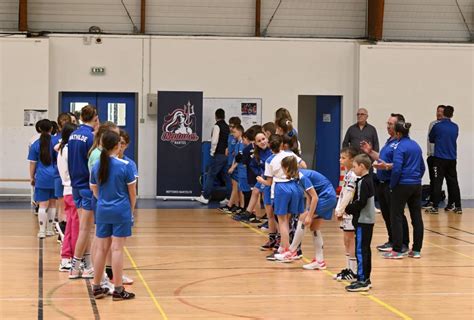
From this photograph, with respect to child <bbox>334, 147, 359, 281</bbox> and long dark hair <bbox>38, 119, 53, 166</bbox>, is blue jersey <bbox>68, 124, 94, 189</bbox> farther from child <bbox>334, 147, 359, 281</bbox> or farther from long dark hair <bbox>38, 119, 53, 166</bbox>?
long dark hair <bbox>38, 119, 53, 166</bbox>

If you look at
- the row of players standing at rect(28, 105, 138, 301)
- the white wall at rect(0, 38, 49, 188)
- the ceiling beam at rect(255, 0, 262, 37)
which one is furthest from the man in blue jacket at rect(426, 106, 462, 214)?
the row of players standing at rect(28, 105, 138, 301)

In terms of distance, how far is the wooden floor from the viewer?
8.31m

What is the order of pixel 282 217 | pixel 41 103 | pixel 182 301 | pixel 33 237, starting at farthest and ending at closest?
pixel 41 103 → pixel 33 237 → pixel 282 217 → pixel 182 301

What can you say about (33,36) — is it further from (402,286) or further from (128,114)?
(402,286)

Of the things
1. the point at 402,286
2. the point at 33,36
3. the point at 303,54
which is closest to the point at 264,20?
the point at 303,54

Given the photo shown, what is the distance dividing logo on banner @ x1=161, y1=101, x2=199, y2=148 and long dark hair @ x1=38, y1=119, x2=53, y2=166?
23.2 feet

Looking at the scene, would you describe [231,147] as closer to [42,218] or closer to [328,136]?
[328,136]

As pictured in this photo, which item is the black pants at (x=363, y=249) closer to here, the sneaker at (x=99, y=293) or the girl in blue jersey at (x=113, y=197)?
the girl in blue jersey at (x=113, y=197)

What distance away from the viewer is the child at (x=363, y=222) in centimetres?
928

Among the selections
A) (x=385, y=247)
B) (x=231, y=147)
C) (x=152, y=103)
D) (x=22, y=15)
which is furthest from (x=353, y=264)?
(x=22, y=15)

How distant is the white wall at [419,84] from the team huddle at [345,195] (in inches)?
260

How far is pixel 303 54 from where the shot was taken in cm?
2009

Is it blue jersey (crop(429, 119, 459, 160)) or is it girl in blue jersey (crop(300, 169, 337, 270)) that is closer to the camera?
girl in blue jersey (crop(300, 169, 337, 270))

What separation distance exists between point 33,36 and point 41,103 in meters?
1.40
